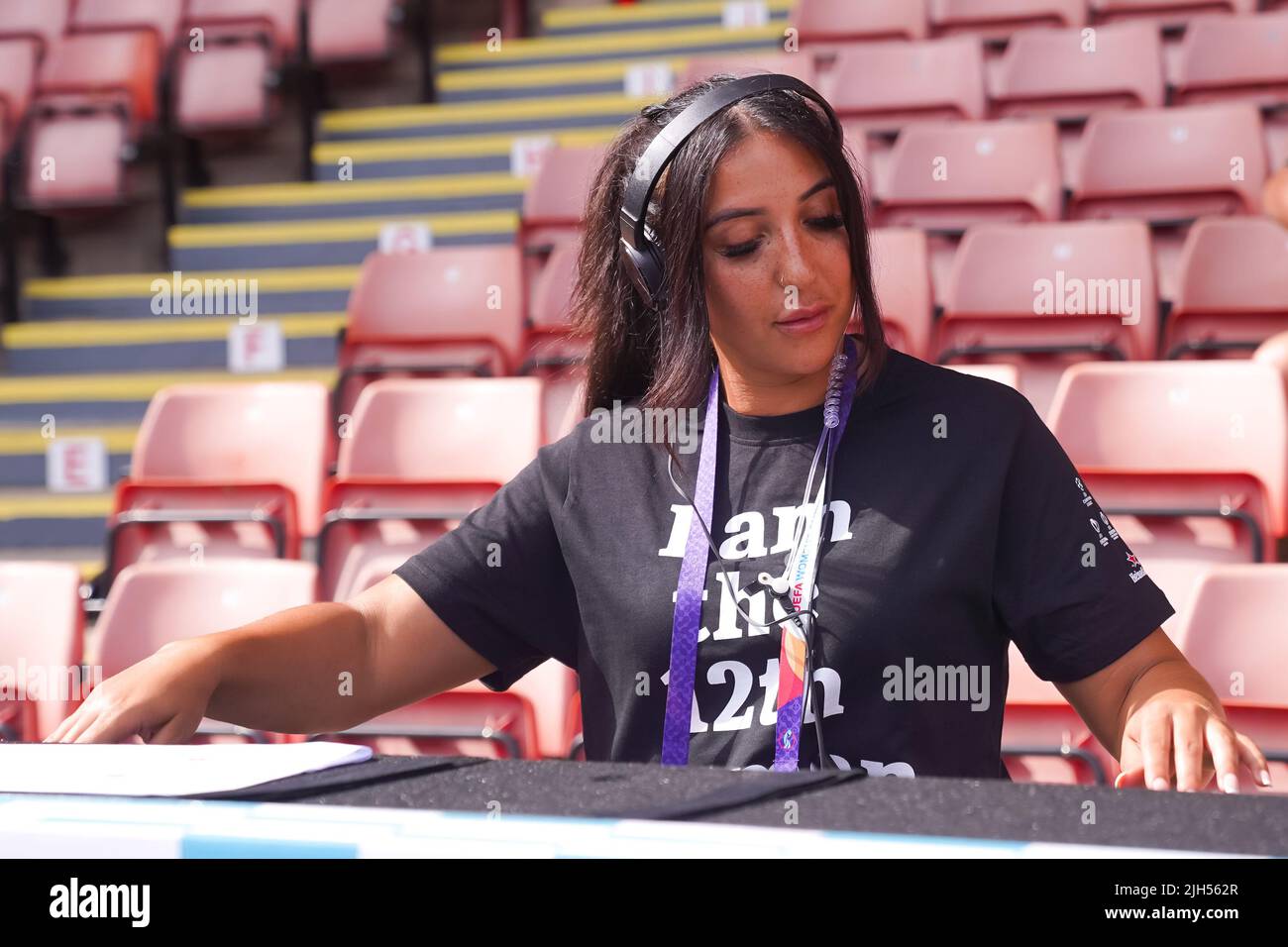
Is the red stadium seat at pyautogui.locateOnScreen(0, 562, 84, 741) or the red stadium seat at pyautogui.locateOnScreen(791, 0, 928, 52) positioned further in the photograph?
the red stadium seat at pyautogui.locateOnScreen(791, 0, 928, 52)

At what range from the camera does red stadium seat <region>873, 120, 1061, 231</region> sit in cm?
370

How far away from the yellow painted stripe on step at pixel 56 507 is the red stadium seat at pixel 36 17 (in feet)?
8.06

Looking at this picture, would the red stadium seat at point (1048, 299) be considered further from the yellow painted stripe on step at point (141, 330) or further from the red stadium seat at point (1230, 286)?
the yellow painted stripe on step at point (141, 330)

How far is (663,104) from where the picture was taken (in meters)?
1.31

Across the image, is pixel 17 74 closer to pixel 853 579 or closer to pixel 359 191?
pixel 359 191

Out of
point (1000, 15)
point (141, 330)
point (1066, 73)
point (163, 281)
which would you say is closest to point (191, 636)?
point (141, 330)

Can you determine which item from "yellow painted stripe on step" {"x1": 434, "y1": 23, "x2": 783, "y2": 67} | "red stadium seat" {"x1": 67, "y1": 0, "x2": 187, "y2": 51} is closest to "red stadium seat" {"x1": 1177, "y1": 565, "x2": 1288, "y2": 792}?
"yellow painted stripe on step" {"x1": 434, "y1": 23, "x2": 783, "y2": 67}

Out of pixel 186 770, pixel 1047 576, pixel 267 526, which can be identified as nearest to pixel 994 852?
pixel 186 770

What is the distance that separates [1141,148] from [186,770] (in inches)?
136

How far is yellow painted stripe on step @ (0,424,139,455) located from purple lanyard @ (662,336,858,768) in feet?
10.2

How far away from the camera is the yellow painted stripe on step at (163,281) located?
4656 millimetres

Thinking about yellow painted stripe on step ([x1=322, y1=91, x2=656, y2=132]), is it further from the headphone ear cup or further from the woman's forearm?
the woman's forearm

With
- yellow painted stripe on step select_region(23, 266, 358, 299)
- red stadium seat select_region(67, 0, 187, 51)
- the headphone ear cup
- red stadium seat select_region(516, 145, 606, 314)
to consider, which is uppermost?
red stadium seat select_region(67, 0, 187, 51)
